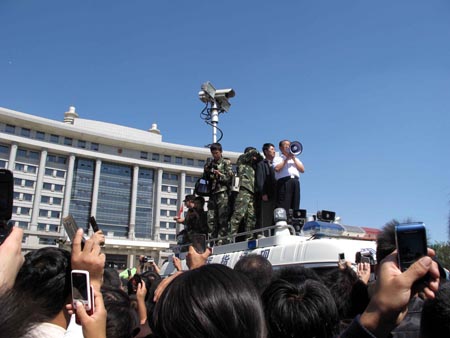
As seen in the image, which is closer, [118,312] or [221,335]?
[221,335]

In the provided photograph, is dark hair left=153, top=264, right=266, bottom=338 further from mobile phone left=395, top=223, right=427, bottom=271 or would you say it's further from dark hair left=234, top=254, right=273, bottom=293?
dark hair left=234, top=254, right=273, bottom=293

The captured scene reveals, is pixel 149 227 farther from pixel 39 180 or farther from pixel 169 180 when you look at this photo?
pixel 39 180

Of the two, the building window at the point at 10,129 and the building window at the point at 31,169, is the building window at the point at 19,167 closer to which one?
the building window at the point at 31,169

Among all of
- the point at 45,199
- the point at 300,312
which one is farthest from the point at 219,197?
the point at 45,199

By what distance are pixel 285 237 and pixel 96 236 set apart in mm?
4019

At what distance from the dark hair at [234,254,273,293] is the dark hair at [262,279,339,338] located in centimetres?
110

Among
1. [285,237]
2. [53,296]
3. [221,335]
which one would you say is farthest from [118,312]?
[285,237]

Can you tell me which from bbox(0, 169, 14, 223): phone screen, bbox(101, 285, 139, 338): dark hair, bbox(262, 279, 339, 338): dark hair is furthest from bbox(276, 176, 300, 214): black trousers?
bbox(0, 169, 14, 223): phone screen

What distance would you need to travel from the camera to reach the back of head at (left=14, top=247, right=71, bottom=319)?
5.85ft

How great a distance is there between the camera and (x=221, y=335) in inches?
43.0

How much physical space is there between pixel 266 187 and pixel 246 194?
38 cm

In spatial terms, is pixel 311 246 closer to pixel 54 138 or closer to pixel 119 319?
pixel 119 319

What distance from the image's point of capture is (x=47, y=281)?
6.02 ft

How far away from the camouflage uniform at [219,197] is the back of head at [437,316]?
20.3 ft
